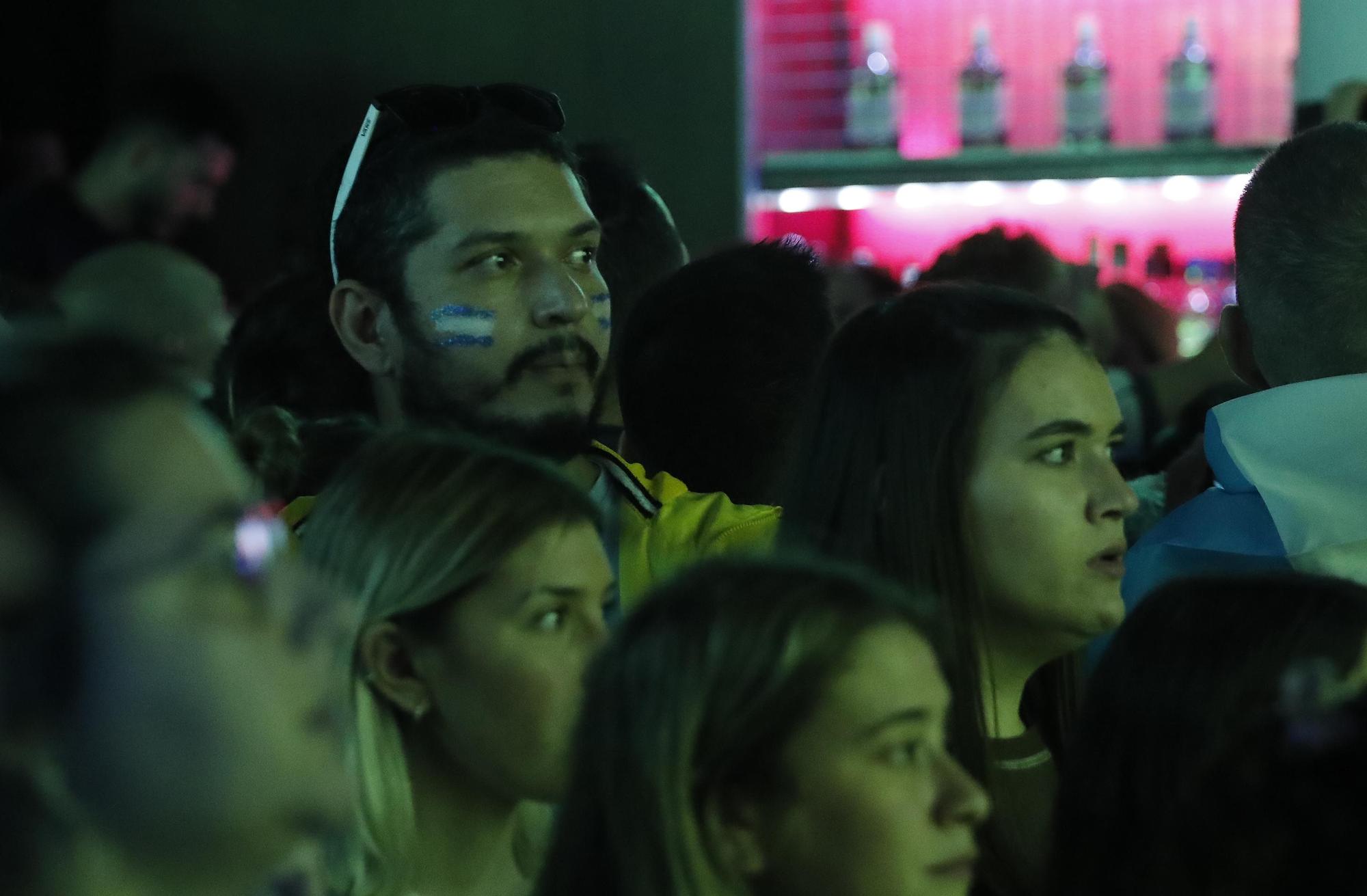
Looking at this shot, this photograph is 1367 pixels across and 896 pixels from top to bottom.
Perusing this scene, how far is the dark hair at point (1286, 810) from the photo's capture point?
3.29 feet

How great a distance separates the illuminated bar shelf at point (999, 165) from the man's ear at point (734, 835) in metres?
3.62

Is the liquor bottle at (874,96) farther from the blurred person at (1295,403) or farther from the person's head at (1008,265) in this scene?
the blurred person at (1295,403)

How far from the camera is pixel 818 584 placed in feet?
4.34

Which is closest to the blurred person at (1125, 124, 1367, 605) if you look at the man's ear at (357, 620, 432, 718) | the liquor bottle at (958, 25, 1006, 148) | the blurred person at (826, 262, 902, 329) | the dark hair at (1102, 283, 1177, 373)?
the man's ear at (357, 620, 432, 718)

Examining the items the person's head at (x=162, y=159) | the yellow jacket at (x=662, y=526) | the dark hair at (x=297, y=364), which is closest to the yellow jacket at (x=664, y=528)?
the yellow jacket at (x=662, y=526)

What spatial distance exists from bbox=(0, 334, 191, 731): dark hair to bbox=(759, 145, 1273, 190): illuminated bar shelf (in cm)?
394

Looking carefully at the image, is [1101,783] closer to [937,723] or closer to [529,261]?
[937,723]

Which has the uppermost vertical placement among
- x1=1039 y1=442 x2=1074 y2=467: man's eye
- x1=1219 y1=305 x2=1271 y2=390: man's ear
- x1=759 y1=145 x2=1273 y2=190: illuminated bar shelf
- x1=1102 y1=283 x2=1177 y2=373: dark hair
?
x1=1039 y1=442 x2=1074 y2=467: man's eye

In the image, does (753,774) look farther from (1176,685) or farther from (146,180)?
(146,180)

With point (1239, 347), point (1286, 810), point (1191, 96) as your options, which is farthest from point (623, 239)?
point (1191, 96)

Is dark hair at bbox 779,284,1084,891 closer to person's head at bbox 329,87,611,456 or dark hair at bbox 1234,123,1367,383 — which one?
person's head at bbox 329,87,611,456

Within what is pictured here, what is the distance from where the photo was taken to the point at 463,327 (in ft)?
6.42

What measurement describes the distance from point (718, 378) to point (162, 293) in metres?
1.36

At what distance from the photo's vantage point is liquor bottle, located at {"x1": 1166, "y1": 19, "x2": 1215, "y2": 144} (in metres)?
4.73
